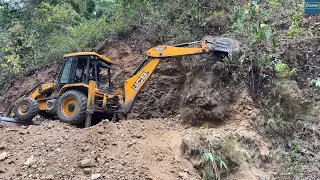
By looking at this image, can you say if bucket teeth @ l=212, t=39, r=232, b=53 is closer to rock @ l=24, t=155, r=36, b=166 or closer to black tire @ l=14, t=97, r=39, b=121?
rock @ l=24, t=155, r=36, b=166

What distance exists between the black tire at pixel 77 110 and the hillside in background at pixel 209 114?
36cm

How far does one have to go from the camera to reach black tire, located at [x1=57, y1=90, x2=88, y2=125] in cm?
739

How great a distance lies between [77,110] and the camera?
293 inches

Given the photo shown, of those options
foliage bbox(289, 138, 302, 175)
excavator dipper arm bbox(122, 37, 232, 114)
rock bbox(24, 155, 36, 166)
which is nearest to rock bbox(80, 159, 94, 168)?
rock bbox(24, 155, 36, 166)

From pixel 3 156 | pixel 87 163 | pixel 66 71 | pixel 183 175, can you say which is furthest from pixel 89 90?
pixel 183 175

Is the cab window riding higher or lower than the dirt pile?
higher

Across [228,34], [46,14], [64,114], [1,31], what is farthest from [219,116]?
[1,31]

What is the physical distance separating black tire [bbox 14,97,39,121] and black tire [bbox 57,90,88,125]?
0.66 meters

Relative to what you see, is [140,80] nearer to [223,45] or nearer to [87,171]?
[223,45]

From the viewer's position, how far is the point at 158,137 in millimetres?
6336

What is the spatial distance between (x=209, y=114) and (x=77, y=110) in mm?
2778

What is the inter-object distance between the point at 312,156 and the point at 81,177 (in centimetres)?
361

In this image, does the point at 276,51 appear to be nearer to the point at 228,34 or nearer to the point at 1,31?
the point at 228,34

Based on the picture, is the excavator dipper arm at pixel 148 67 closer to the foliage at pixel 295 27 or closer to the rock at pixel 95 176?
the foliage at pixel 295 27
